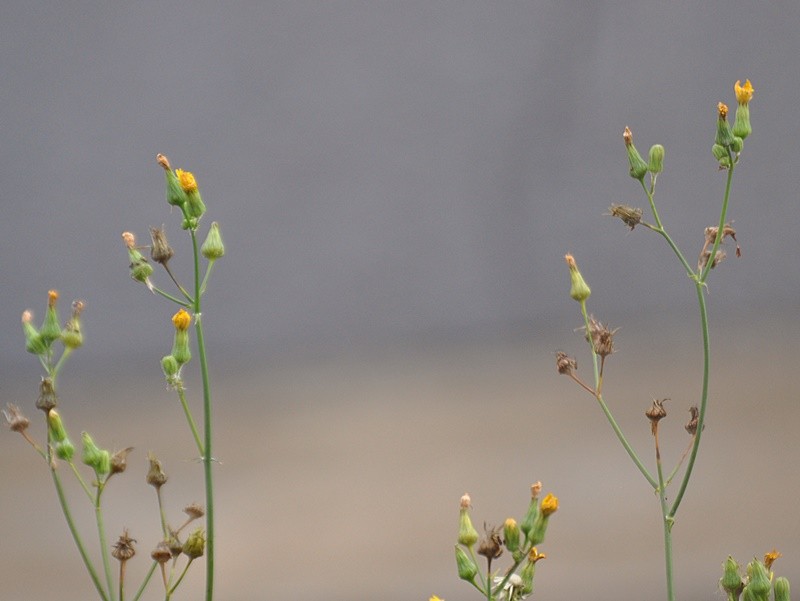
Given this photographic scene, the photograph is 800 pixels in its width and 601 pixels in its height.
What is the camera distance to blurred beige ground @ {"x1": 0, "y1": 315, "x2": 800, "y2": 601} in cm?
277

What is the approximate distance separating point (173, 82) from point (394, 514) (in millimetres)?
1458

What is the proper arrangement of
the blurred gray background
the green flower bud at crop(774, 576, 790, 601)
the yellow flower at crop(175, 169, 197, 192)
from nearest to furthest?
the green flower bud at crop(774, 576, 790, 601) → the yellow flower at crop(175, 169, 197, 192) → the blurred gray background

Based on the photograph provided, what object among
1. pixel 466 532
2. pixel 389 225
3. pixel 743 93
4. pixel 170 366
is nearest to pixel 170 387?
pixel 170 366

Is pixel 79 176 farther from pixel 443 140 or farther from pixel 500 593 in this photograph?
pixel 500 593

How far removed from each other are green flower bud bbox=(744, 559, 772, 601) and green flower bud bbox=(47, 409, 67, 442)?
1.23ft

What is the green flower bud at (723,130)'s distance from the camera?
2.33 feet

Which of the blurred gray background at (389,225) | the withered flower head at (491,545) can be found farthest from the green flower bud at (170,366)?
the blurred gray background at (389,225)

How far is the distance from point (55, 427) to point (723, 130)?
1.38 ft

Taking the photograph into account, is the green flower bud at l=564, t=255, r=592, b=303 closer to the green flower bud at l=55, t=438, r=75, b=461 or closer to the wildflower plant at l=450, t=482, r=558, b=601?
the wildflower plant at l=450, t=482, r=558, b=601

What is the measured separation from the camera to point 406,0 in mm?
3514

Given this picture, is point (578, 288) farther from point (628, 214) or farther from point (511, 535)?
point (511, 535)

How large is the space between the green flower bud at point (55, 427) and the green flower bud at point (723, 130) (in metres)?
0.41

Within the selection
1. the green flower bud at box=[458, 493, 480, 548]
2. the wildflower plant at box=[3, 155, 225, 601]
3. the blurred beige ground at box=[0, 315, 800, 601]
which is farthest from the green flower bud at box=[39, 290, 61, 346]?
the blurred beige ground at box=[0, 315, 800, 601]

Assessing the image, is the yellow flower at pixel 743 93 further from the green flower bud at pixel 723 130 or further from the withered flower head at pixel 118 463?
the withered flower head at pixel 118 463
